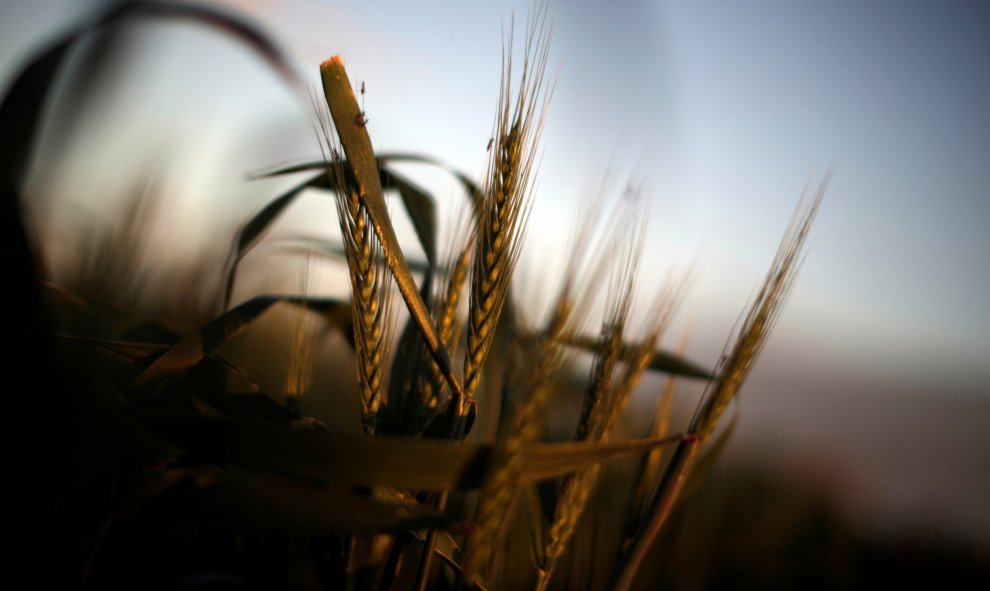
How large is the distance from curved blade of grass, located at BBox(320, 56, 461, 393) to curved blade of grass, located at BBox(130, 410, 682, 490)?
0.08 m

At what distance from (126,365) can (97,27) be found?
357 millimetres

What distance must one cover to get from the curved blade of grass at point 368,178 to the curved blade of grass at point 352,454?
8 cm

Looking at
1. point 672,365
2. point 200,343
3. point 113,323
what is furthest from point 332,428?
point 672,365

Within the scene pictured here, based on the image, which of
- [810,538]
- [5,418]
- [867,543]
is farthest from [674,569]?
[5,418]

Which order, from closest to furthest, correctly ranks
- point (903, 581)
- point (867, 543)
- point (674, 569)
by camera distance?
point (674, 569), point (903, 581), point (867, 543)

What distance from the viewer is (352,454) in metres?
0.33

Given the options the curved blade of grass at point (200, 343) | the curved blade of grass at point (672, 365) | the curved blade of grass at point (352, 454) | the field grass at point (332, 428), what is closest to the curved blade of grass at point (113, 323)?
the field grass at point (332, 428)

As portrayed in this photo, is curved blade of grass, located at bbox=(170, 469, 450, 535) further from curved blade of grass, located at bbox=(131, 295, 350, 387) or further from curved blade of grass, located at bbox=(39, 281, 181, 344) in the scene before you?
curved blade of grass, located at bbox=(39, 281, 181, 344)

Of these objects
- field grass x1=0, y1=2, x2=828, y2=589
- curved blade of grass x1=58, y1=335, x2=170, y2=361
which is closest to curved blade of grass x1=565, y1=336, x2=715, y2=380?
field grass x1=0, y1=2, x2=828, y2=589

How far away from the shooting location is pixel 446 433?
0.43 m

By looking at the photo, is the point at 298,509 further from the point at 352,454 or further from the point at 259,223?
the point at 259,223

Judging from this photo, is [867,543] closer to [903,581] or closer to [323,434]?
[903,581]

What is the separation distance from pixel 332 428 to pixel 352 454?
0.53 feet

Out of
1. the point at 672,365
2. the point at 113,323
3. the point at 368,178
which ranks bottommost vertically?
the point at 113,323
